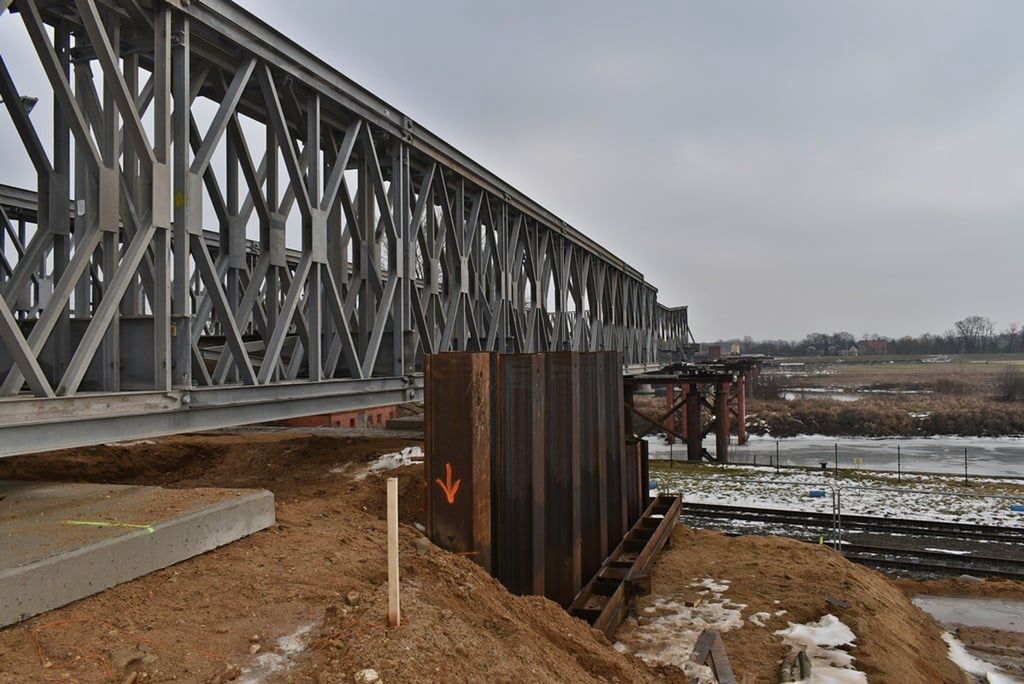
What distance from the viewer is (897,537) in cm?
1733

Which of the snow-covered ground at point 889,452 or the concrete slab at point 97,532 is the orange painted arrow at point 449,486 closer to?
the concrete slab at point 97,532

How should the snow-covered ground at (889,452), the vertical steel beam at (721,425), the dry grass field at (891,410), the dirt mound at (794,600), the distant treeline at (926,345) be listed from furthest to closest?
the distant treeline at (926,345), the dry grass field at (891,410), the snow-covered ground at (889,452), the vertical steel beam at (721,425), the dirt mound at (794,600)

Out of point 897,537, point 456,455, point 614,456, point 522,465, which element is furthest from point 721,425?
point 456,455

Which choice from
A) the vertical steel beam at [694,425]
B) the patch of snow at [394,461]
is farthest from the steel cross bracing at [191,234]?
the vertical steel beam at [694,425]

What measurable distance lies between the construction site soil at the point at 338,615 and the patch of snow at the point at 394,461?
254 millimetres

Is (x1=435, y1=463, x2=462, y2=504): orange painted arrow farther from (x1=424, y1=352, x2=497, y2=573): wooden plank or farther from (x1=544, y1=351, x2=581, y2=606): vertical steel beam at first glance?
(x1=544, y1=351, x2=581, y2=606): vertical steel beam

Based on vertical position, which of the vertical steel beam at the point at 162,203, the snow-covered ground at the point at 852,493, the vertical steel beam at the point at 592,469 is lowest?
the snow-covered ground at the point at 852,493

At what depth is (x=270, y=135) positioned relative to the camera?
9.05 m

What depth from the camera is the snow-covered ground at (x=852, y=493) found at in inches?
799

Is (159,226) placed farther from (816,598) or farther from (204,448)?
(816,598)

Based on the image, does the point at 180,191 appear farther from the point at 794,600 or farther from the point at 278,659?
the point at 794,600

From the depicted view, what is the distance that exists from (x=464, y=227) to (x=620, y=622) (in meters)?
7.62

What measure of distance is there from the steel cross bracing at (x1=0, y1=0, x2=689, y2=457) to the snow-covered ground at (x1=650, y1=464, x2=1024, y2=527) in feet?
47.7

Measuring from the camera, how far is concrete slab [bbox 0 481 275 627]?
4.05m
